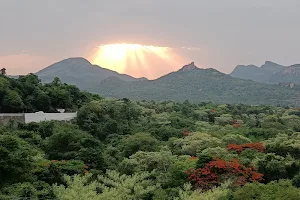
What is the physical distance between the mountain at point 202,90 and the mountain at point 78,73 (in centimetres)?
2973

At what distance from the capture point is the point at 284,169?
18.6 m

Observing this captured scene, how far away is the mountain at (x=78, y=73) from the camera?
14800 centimetres

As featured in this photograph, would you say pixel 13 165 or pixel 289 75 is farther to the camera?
pixel 289 75

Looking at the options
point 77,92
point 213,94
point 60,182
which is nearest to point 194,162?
point 60,182

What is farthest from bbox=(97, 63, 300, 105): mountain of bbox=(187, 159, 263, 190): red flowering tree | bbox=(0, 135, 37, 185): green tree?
bbox=(0, 135, 37, 185): green tree

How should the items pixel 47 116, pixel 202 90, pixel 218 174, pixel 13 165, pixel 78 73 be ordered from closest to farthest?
1. pixel 13 165
2. pixel 218 174
3. pixel 47 116
4. pixel 202 90
5. pixel 78 73

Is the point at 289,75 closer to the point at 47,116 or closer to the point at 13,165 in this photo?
the point at 47,116

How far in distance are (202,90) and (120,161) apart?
88966 mm

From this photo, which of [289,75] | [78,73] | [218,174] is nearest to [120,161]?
[218,174]

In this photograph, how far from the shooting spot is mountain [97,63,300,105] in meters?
100

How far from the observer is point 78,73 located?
522 feet

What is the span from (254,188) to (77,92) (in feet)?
82.0

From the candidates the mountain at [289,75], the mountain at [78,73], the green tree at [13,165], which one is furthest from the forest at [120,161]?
the mountain at [289,75]

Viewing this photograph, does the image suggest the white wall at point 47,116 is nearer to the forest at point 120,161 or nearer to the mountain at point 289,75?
the forest at point 120,161
